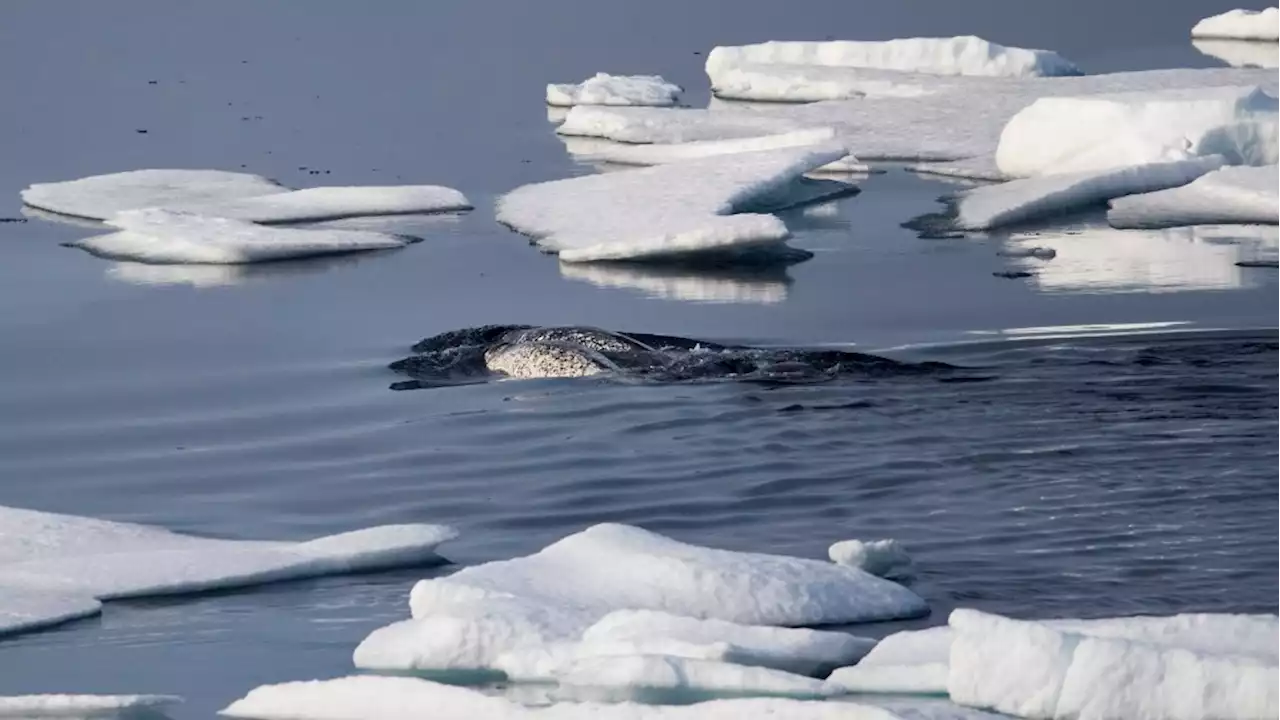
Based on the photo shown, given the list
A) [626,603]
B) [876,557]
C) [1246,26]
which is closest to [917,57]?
[1246,26]

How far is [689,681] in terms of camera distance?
16.3 ft

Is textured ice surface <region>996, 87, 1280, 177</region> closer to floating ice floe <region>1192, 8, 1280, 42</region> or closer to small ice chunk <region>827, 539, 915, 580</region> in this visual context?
small ice chunk <region>827, 539, 915, 580</region>

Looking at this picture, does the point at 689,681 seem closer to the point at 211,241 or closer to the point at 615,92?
the point at 211,241

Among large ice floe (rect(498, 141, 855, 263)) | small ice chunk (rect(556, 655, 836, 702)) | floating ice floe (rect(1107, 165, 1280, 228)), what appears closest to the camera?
small ice chunk (rect(556, 655, 836, 702))

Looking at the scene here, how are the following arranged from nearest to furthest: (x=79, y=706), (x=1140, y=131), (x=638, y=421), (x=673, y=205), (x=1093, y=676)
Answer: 1. (x=1093, y=676)
2. (x=79, y=706)
3. (x=638, y=421)
4. (x=673, y=205)
5. (x=1140, y=131)

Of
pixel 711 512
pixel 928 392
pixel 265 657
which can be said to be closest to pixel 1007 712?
pixel 265 657

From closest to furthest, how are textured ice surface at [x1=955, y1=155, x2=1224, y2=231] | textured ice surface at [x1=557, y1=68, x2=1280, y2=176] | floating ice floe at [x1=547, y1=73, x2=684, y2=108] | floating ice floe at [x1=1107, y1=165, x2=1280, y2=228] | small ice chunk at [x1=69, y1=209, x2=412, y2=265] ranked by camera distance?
floating ice floe at [x1=1107, y1=165, x2=1280, y2=228]
small ice chunk at [x1=69, y1=209, x2=412, y2=265]
textured ice surface at [x1=955, y1=155, x2=1224, y2=231]
textured ice surface at [x1=557, y1=68, x2=1280, y2=176]
floating ice floe at [x1=547, y1=73, x2=684, y2=108]

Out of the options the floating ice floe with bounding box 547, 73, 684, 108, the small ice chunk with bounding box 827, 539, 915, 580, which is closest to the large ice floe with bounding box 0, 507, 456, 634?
the small ice chunk with bounding box 827, 539, 915, 580

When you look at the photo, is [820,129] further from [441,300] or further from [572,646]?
[572,646]

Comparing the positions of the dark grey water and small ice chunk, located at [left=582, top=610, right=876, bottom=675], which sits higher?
the dark grey water

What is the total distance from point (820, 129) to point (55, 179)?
594cm

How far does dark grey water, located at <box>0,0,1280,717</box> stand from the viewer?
6379mm

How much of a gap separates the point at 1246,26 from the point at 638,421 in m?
19.5

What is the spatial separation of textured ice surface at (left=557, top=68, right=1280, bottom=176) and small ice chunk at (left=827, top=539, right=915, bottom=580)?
37.3 feet
